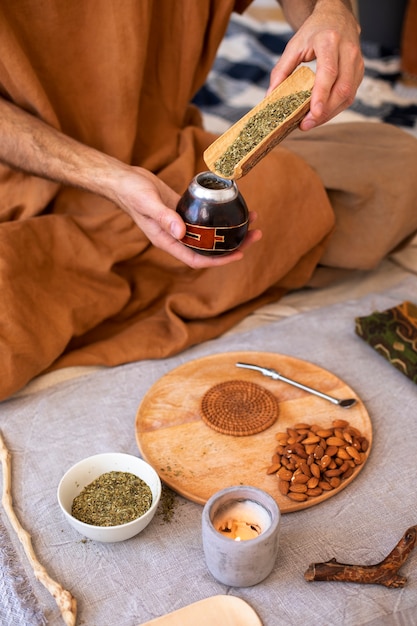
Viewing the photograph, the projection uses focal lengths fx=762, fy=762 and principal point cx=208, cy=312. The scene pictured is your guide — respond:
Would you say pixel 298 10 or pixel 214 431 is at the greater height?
pixel 298 10

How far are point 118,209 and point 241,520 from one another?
33.8 inches

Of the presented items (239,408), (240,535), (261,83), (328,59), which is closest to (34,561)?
(240,535)

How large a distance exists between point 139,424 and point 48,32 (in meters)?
0.85

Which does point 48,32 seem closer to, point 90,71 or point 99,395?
point 90,71

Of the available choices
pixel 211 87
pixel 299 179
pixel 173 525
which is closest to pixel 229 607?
pixel 173 525

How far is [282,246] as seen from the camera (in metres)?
1.87

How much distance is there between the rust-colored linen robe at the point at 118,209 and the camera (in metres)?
1.62

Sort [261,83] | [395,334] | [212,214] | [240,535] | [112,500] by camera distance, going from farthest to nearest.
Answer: [261,83] → [395,334] → [212,214] → [112,500] → [240,535]

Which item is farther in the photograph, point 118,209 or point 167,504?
point 118,209

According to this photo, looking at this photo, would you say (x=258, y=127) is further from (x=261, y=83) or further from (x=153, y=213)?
(x=261, y=83)

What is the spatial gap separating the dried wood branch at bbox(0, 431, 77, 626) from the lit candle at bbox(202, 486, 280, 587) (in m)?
0.22

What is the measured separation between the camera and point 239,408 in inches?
59.7

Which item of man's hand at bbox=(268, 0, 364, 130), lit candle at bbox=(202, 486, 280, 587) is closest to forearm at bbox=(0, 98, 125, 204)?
man's hand at bbox=(268, 0, 364, 130)

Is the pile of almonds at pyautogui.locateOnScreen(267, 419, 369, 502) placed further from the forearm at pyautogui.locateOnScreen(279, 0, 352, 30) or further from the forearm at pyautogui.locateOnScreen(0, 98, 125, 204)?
the forearm at pyautogui.locateOnScreen(279, 0, 352, 30)
